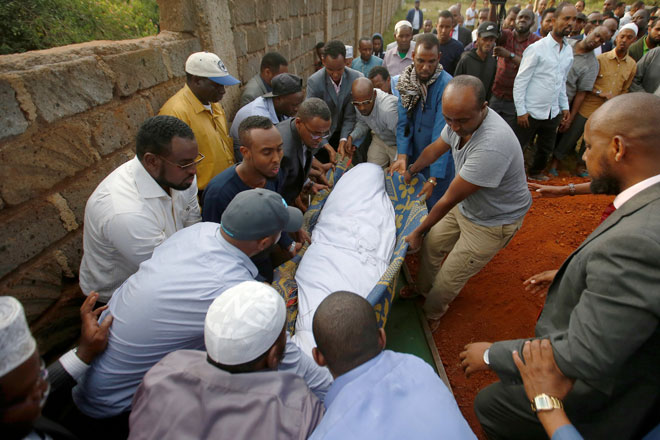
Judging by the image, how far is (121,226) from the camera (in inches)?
68.2

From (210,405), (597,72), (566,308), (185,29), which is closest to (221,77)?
(185,29)

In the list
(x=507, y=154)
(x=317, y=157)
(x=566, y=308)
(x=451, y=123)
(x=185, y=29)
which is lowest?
(x=317, y=157)

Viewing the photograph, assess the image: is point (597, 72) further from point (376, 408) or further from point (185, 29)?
point (376, 408)

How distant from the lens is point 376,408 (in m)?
1.08

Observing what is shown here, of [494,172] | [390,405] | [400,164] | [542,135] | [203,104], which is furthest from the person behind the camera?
[542,135]

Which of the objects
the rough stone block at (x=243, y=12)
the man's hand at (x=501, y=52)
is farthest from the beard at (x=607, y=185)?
the man's hand at (x=501, y=52)

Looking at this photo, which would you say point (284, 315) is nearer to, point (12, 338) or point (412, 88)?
point (12, 338)

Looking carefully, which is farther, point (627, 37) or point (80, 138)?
point (627, 37)

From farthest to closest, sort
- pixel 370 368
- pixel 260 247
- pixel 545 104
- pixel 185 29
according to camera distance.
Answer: pixel 545 104
pixel 185 29
pixel 260 247
pixel 370 368

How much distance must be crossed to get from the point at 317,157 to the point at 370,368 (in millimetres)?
3628

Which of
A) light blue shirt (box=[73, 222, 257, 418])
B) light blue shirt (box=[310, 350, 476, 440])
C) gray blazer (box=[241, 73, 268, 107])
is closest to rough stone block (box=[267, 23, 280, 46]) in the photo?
gray blazer (box=[241, 73, 268, 107])

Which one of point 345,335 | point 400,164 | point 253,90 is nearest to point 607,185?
point 345,335

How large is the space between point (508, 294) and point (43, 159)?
3856mm

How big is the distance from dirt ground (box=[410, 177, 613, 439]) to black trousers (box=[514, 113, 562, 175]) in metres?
0.90
